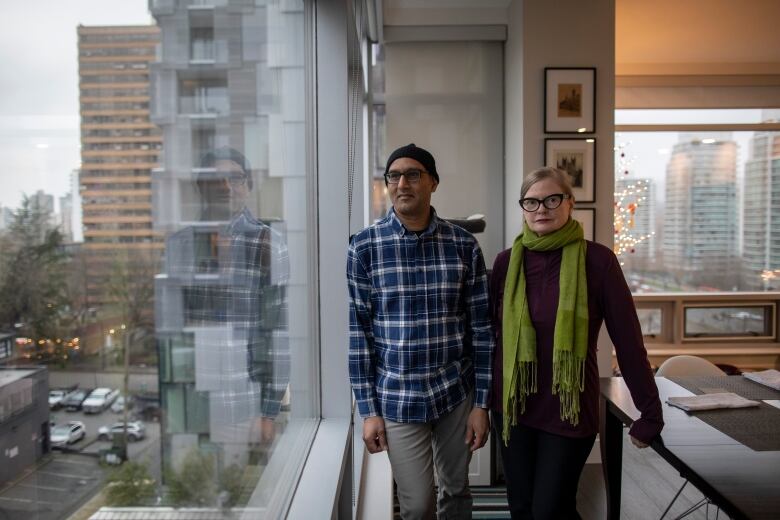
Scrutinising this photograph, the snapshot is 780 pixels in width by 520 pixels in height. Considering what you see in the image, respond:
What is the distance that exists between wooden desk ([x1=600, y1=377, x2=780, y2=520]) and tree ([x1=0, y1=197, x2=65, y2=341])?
146 cm

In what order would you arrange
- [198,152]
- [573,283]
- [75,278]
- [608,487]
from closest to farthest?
[75,278] → [198,152] → [573,283] → [608,487]

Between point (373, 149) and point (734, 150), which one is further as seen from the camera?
point (734, 150)

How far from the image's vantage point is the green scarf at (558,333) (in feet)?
5.42

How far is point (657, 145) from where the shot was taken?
5801mm

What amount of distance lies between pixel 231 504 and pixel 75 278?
0.61m

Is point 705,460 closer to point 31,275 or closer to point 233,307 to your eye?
point 233,307

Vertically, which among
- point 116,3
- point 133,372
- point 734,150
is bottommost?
point 133,372

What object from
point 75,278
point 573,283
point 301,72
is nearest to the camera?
point 75,278

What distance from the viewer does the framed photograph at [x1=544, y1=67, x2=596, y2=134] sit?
3.31m

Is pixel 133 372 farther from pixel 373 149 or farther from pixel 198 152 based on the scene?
pixel 373 149

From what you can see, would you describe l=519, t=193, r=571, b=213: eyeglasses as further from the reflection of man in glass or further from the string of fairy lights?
the string of fairy lights

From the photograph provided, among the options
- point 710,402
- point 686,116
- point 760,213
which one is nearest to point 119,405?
point 710,402

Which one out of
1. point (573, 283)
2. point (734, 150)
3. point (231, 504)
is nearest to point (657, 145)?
point (734, 150)

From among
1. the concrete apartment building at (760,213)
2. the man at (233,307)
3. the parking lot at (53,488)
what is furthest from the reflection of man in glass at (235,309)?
the concrete apartment building at (760,213)
